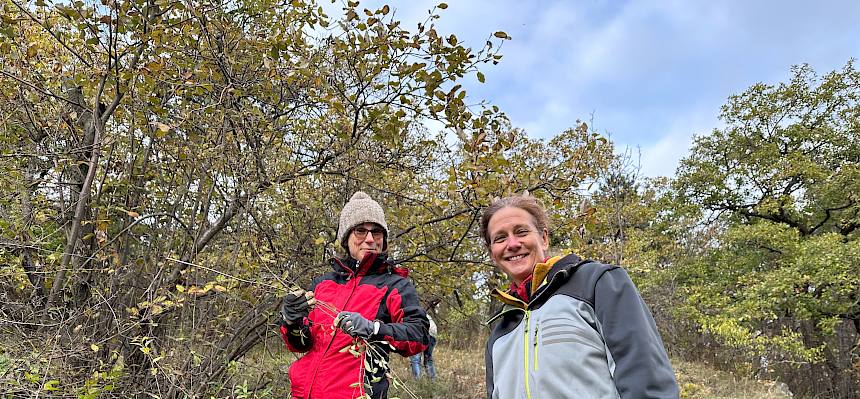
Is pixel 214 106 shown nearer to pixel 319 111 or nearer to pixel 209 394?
pixel 319 111

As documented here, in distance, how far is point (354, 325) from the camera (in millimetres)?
2047

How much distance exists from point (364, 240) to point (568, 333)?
130 cm

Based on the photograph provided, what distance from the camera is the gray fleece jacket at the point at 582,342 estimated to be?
128cm

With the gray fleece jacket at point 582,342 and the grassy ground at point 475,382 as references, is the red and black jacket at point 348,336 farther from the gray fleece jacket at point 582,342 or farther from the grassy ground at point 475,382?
the grassy ground at point 475,382

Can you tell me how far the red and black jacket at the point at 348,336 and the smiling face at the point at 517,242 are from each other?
25.1 inches

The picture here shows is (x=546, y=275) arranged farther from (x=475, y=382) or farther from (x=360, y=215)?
(x=475, y=382)

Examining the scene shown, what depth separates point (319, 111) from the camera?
3.78 metres

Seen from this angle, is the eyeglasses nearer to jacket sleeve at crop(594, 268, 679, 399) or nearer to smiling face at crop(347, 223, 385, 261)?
smiling face at crop(347, 223, 385, 261)

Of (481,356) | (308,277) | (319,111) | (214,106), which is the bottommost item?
(481,356)

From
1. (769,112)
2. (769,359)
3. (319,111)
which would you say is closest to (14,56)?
(319,111)

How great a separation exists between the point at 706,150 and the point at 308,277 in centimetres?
1765

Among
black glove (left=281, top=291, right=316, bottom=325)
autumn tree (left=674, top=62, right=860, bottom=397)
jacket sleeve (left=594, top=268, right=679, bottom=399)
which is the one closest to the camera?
jacket sleeve (left=594, top=268, right=679, bottom=399)

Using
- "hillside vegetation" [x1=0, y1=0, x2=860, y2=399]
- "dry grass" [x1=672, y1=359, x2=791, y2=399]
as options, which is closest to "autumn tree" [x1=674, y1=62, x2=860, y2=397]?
"dry grass" [x1=672, y1=359, x2=791, y2=399]

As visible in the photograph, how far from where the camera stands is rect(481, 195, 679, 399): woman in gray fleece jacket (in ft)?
4.23
